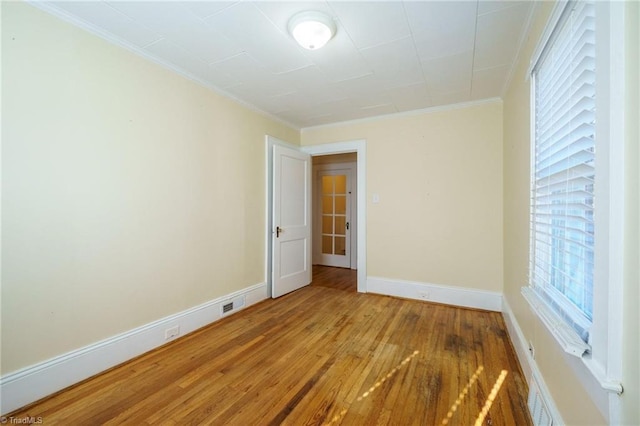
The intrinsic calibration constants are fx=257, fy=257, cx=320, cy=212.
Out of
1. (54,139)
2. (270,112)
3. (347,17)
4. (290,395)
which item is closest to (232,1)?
(347,17)

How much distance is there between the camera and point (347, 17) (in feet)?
5.69

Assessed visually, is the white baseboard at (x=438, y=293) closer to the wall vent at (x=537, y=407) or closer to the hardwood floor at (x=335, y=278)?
the hardwood floor at (x=335, y=278)

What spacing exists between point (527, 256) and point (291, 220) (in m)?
2.71

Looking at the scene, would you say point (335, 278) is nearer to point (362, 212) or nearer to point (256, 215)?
point (362, 212)

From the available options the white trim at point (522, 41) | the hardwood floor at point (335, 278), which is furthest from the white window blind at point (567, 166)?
the hardwood floor at point (335, 278)

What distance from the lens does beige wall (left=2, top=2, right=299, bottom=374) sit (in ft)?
5.03

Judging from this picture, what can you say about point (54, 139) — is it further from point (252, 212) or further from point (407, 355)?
point (407, 355)

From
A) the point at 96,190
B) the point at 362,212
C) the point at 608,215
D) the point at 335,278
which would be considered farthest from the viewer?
the point at 335,278

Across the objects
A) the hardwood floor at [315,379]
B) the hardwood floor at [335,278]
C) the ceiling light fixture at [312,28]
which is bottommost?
the hardwood floor at [335,278]

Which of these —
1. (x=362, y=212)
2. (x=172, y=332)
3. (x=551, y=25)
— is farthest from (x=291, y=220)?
(x=551, y=25)

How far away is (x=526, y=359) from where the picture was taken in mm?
1791

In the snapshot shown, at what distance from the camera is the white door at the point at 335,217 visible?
545 cm

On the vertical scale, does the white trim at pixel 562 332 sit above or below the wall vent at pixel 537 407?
above

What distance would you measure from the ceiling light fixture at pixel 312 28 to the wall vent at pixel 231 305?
2.62 m
